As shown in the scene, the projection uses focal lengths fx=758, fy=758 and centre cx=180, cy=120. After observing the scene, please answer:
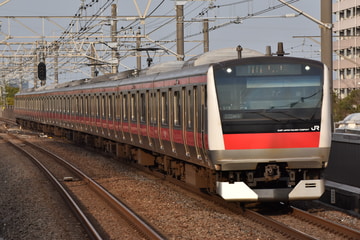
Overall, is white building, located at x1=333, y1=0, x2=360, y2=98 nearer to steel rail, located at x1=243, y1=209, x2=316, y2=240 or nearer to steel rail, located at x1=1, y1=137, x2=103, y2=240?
steel rail, located at x1=1, y1=137, x2=103, y2=240

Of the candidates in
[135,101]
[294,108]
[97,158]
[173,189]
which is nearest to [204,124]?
[294,108]

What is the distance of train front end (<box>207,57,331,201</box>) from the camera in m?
12.9

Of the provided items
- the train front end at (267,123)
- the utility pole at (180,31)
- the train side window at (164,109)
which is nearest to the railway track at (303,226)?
the train front end at (267,123)

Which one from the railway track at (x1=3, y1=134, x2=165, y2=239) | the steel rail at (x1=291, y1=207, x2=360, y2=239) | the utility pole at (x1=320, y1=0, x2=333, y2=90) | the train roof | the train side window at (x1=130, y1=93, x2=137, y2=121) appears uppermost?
the utility pole at (x1=320, y1=0, x2=333, y2=90)

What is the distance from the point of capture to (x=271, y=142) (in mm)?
12977

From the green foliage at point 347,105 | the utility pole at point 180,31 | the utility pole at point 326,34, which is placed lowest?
the green foliage at point 347,105

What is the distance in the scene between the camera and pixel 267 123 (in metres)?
12.9

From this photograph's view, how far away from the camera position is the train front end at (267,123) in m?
12.9

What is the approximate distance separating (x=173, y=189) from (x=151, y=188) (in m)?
0.61

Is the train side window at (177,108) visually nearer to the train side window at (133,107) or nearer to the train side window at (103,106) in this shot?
the train side window at (133,107)

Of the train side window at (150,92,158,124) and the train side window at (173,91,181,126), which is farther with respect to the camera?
the train side window at (150,92,158,124)

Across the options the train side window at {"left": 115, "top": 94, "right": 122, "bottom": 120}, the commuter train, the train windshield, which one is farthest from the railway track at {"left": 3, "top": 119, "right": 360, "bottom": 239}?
the train side window at {"left": 115, "top": 94, "right": 122, "bottom": 120}

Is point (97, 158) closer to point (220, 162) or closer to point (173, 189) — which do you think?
point (173, 189)

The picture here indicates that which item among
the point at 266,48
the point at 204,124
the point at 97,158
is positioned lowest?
the point at 97,158
